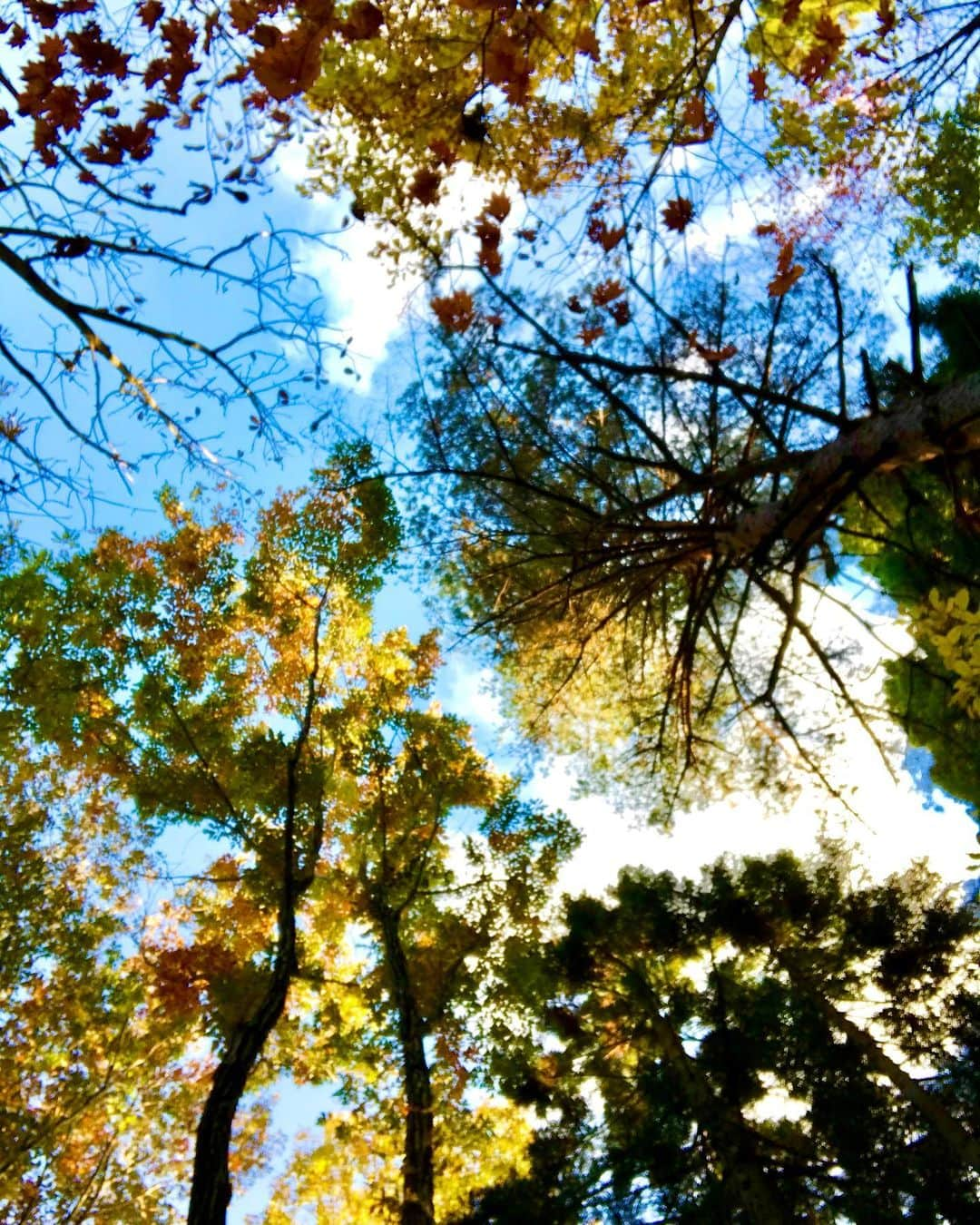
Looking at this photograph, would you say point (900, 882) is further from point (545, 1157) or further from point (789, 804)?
point (545, 1157)

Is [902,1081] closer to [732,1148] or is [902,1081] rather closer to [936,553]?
[732,1148]

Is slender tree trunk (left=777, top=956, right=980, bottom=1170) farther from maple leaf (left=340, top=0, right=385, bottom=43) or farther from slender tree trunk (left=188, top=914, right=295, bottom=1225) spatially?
maple leaf (left=340, top=0, right=385, bottom=43)

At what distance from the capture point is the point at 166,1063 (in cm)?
919

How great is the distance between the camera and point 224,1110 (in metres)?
4.55

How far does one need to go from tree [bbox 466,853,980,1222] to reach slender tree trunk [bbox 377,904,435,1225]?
1.91ft

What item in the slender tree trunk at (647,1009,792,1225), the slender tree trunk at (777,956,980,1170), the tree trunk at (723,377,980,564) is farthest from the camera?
the slender tree trunk at (647,1009,792,1225)

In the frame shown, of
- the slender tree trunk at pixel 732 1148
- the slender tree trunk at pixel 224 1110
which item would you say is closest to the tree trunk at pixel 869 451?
the slender tree trunk at pixel 224 1110

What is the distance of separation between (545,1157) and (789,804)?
3948mm

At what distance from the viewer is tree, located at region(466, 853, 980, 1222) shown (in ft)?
17.8

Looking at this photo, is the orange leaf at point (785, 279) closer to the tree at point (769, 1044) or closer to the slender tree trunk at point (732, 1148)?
the tree at point (769, 1044)

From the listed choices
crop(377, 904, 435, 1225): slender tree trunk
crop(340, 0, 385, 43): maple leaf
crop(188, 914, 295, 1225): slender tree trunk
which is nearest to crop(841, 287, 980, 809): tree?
crop(340, 0, 385, 43): maple leaf

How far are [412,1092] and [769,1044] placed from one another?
326cm

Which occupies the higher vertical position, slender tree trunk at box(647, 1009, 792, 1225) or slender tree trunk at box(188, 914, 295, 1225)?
slender tree trunk at box(188, 914, 295, 1225)

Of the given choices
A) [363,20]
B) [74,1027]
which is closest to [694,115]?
[363,20]
